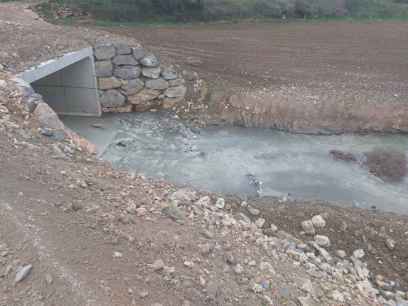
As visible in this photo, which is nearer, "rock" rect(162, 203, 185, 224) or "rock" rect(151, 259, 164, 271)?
"rock" rect(151, 259, 164, 271)

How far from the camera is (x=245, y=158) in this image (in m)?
12.3

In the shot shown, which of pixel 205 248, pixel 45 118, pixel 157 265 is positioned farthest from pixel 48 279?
pixel 45 118

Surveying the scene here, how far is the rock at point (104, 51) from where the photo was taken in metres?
14.2

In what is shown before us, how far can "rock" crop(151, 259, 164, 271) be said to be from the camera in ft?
16.4

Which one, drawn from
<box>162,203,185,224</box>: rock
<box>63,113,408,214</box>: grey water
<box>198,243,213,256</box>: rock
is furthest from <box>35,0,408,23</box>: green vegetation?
<box>198,243,213,256</box>: rock

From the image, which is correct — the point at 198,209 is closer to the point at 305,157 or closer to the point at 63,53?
the point at 305,157

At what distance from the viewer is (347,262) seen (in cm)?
757

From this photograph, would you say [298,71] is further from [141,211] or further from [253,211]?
[141,211]

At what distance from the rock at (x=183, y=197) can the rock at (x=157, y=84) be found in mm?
7845

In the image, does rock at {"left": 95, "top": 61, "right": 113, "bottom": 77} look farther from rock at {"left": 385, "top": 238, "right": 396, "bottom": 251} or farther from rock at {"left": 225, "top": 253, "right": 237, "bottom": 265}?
rock at {"left": 385, "top": 238, "right": 396, "bottom": 251}

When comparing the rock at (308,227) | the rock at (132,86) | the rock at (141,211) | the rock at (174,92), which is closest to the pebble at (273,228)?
the rock at (308,227)

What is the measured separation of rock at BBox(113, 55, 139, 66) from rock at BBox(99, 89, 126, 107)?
0.99 metres

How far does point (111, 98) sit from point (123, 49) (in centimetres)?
179

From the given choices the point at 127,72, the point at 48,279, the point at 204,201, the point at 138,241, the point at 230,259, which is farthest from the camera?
the point at 127,72
